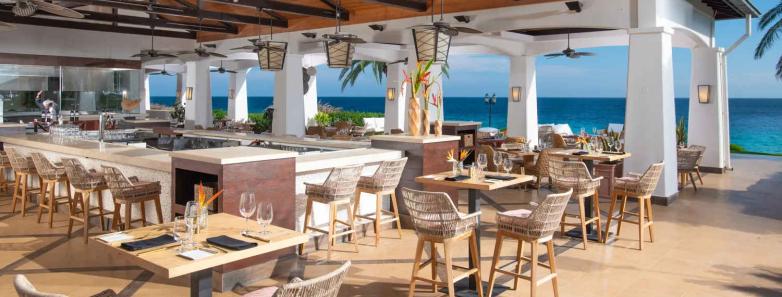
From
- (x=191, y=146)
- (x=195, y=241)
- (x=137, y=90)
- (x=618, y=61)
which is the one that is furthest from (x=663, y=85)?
(x=618, y=61)

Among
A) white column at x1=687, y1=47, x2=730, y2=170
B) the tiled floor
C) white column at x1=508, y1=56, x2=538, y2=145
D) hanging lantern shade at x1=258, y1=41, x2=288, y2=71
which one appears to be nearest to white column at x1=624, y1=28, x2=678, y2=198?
the tiled floor

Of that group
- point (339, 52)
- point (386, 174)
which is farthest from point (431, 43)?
point (386, 174)

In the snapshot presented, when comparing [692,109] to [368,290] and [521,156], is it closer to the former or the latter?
[521,156]

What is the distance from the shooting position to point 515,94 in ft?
53.1

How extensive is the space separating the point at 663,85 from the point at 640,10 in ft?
3.94

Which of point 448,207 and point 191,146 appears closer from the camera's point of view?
point 448,207

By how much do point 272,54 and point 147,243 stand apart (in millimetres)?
5219

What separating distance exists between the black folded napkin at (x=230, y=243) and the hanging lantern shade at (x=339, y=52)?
14.8 ft

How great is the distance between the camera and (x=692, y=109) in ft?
45.3

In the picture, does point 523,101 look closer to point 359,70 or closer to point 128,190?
point 128,190

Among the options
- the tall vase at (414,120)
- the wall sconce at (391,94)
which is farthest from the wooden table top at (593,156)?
the wall sconce at (391,94)

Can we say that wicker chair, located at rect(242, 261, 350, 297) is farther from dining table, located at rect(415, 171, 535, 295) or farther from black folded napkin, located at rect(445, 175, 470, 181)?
black folded napkin, located at rect(445, 175, 470, 181)

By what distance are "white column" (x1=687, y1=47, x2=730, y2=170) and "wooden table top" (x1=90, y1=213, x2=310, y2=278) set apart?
12.4 metres

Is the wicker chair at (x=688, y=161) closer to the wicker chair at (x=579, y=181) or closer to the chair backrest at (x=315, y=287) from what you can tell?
the wicker chair at (x=579, y=181)
